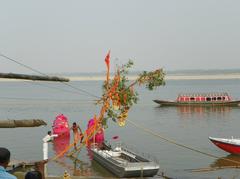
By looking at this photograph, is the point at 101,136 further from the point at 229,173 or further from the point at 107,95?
the point at 107,95

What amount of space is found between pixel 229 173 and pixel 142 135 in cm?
1663

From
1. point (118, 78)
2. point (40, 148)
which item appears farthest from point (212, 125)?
point (118, 78)

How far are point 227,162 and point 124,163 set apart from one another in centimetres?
919

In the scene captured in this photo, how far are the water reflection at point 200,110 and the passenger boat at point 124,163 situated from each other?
112ft

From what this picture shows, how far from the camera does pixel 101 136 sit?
30531mm

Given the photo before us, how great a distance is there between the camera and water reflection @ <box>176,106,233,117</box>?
188 ft

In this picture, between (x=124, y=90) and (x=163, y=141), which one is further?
(x=163, y=141)

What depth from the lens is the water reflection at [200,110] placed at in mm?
A: 57250

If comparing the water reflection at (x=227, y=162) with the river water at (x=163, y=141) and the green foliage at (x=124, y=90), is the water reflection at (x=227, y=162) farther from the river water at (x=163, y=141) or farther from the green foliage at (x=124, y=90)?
the green foliage at (x=124, y=90)

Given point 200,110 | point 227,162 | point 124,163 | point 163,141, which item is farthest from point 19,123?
point 200,110

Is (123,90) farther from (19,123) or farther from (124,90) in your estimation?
(19,123)

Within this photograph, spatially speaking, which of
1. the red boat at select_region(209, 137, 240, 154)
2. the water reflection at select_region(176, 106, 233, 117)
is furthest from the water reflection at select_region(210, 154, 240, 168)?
the water reflection at select_region(176, 106, 233, 117)

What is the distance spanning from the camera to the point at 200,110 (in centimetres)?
6191

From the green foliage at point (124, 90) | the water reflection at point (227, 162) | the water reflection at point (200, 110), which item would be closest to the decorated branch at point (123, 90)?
the green foliage at point (124, 90)
